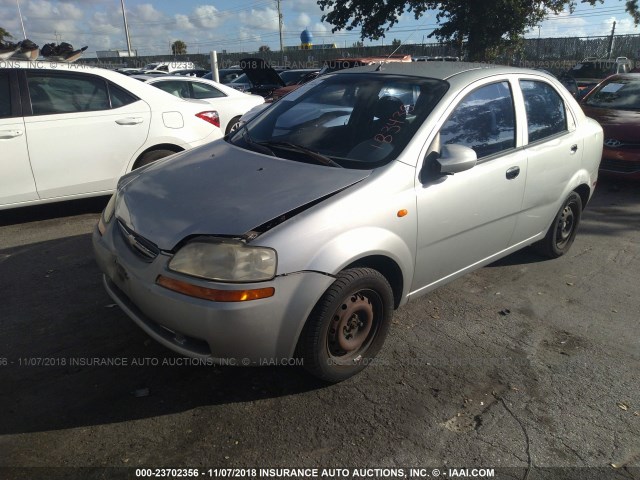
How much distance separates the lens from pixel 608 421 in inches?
102

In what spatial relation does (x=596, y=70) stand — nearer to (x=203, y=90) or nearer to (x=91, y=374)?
(x=203, y=90)

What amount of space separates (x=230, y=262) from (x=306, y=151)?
3.60 ft

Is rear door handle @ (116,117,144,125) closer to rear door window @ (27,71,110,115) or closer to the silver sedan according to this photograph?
rear door window @ (27,71,110,115)

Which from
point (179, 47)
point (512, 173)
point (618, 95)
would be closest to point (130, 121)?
point (512, 173)

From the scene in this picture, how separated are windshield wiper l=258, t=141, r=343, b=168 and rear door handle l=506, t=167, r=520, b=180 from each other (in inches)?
49.7

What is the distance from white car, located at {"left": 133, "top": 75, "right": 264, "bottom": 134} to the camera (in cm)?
822

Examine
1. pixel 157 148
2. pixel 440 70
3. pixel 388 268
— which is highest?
pixel 440 70

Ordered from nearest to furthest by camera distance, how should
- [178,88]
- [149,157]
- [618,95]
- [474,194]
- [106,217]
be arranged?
[106,217] < [474,194] < [149,157] < [618,95] < [178,88]

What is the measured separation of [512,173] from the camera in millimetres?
3436

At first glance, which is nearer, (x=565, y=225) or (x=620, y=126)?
(x=565, y=225)

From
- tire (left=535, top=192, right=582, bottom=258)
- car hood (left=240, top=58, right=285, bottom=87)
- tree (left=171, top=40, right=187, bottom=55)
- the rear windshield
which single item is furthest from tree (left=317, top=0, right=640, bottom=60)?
tree (left=171, top=40, right=187, bottom=55)

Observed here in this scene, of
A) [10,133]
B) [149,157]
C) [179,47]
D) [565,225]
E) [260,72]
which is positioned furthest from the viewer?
[179,47]

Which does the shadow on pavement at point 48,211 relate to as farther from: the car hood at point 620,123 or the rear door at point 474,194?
the car hood at point 620,123

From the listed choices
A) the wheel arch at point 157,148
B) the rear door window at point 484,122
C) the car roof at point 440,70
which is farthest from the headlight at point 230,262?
the wheel arch at point 157,148
